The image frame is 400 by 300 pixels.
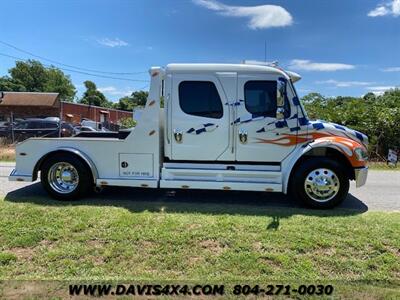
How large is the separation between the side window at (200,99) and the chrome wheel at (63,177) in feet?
7.70

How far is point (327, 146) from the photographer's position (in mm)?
6473

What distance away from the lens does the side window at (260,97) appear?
21.8 ft

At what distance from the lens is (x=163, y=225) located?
532cm

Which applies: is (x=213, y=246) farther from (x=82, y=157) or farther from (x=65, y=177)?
(x=65, y=177)

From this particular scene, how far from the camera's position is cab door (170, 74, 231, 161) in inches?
263

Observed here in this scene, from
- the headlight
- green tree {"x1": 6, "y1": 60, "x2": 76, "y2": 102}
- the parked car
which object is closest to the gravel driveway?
the headlight

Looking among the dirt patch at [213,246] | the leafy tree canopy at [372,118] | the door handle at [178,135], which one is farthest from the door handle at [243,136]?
the leafy tree canopy at [372,118]

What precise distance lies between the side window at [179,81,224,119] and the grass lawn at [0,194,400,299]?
1.73m

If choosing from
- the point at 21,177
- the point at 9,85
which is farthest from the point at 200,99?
the point at 9,85

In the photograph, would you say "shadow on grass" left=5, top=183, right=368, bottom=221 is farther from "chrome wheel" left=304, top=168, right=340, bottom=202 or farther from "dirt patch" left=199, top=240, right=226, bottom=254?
"dirt patch" left=199, top=240, right=226, bottom=254

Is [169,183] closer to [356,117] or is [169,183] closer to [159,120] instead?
[159,120]

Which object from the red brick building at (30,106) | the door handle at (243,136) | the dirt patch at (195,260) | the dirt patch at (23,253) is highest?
the red brick building at (30,106)

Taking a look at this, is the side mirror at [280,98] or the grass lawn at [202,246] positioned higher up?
the side mirror at [280,98]

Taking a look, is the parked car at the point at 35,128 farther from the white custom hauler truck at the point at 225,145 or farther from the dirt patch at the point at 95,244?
the dirt patch at the point at 95,244
